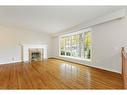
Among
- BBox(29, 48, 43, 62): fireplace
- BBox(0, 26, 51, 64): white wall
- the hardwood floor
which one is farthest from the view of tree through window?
the hardwood floor

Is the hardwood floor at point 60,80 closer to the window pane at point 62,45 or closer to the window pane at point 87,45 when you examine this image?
the window pane at point 87,45

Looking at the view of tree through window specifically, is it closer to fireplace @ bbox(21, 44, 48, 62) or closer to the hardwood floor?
fireplace @ bbox(21, 44, 48, 62)

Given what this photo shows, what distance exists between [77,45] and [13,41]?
3.88m

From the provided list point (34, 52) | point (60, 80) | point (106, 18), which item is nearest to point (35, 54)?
point (34, 52)

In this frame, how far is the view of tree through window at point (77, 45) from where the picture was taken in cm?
598

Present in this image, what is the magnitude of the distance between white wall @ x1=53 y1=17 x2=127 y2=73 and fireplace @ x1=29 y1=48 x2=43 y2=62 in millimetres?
4060

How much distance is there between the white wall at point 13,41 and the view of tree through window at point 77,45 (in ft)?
6.25

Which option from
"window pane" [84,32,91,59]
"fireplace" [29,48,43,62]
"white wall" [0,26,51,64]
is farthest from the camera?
"fireplace" [29,48,43,62]

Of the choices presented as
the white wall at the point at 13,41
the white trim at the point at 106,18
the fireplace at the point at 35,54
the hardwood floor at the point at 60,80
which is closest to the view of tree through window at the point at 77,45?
the white trim at the point at 106,18

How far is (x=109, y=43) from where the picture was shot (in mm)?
4438

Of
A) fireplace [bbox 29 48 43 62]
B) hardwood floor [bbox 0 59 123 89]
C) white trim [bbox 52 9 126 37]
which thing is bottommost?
hardwood floor [bbox 0 59 123 89]

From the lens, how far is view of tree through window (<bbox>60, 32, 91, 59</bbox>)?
598 cm
